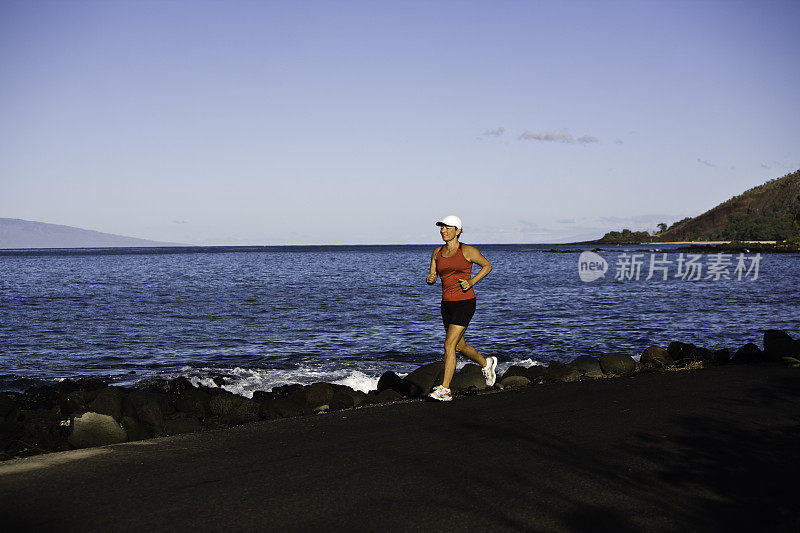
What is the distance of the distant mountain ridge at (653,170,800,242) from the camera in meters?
148

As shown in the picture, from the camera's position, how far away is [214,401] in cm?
891

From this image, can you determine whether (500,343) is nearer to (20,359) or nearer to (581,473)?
(20,359)

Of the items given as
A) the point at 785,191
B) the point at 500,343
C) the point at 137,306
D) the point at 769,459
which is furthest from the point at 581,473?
the point at 785,191

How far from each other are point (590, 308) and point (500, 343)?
11380mm

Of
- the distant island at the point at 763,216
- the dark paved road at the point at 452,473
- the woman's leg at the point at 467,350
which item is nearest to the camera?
the dark paved road at the point at 452,473

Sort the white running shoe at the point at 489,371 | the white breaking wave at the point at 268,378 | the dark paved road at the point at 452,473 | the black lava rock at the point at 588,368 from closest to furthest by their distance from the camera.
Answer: the dark paved road at the point at 452,473, the white running shoe at the point at 489,371, the black lava rock at the point at 588,368, the white breaking wave at the point at 268,378

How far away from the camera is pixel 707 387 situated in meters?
8.69

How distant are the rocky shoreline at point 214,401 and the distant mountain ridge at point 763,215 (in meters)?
140

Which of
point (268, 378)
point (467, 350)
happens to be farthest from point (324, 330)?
point (467, 350)

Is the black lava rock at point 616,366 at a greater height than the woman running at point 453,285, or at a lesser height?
lesser

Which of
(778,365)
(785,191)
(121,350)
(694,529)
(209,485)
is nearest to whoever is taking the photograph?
(694,529)

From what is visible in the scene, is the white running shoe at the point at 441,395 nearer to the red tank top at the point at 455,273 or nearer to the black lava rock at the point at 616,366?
the red tank top at the point at 455,273

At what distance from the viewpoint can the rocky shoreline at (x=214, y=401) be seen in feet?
23.2

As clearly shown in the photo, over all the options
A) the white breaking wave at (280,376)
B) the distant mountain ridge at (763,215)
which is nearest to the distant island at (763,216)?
the distant mountain ridge at (763,215)
